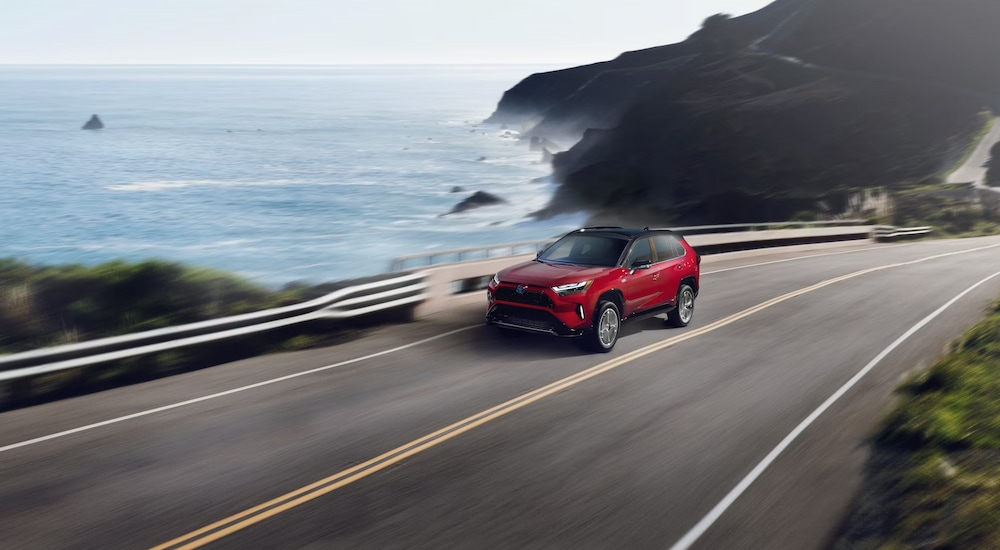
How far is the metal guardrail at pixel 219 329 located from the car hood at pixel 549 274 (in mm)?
2712

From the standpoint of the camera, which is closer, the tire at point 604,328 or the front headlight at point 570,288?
the front headlight at point 570,288

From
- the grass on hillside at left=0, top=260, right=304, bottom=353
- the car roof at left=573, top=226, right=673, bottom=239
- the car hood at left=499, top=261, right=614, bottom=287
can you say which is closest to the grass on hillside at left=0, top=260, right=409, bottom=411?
the grass on hillside at left=0, top=260, right=304, bottom=353

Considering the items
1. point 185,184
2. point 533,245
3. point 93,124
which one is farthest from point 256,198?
point 93,124

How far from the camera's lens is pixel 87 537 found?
5.98 m

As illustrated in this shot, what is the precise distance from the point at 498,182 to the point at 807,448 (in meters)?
108

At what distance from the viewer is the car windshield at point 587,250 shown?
13.1 metres

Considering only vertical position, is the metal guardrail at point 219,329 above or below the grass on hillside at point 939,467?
above

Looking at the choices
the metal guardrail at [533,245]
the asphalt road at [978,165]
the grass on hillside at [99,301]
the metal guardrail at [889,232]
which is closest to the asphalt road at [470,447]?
the grass on hillside at [99,301]

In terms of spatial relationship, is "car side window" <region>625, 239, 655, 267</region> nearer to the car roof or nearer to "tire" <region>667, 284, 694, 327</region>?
the car roof

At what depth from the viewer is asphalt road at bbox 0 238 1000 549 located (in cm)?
631

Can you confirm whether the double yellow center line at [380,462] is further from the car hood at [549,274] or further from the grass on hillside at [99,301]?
the grass on hillside at [99,301]

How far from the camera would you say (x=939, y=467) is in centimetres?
727

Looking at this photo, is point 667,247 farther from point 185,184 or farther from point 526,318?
point 185,184

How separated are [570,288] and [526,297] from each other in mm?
683
